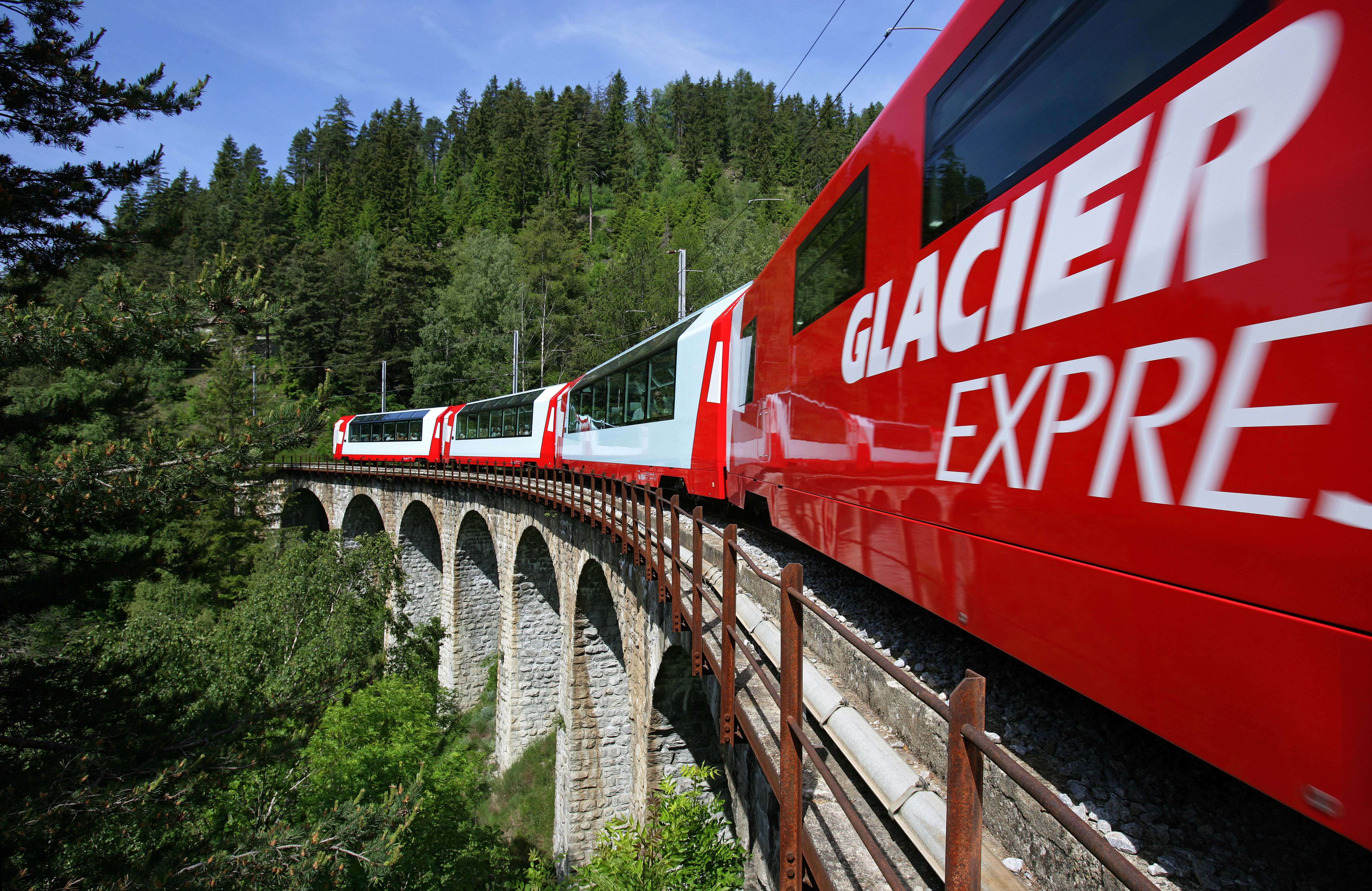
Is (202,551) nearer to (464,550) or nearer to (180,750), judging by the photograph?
(464,550)

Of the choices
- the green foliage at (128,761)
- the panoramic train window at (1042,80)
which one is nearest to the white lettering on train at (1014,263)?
the panoramic train window at (1042,80)

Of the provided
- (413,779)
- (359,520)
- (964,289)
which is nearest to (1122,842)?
(964,289)

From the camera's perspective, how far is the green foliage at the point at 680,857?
5.30 metres

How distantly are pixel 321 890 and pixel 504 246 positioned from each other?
3895cm

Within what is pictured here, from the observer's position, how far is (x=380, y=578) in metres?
27.2

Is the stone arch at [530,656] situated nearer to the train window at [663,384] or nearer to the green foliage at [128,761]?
the green foliage at [128,761]

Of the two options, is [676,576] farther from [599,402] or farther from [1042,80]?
[599,402]

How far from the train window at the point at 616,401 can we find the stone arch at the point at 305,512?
30222mm

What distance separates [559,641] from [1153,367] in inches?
763

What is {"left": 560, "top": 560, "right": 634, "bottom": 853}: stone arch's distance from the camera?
46.1 feet

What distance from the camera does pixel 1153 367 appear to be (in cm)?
191

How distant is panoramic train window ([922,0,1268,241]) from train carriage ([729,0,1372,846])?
1 cm

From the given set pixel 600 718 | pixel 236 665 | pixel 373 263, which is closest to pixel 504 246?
pixel 373 263

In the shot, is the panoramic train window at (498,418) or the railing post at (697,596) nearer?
the railing post at (697,596)
